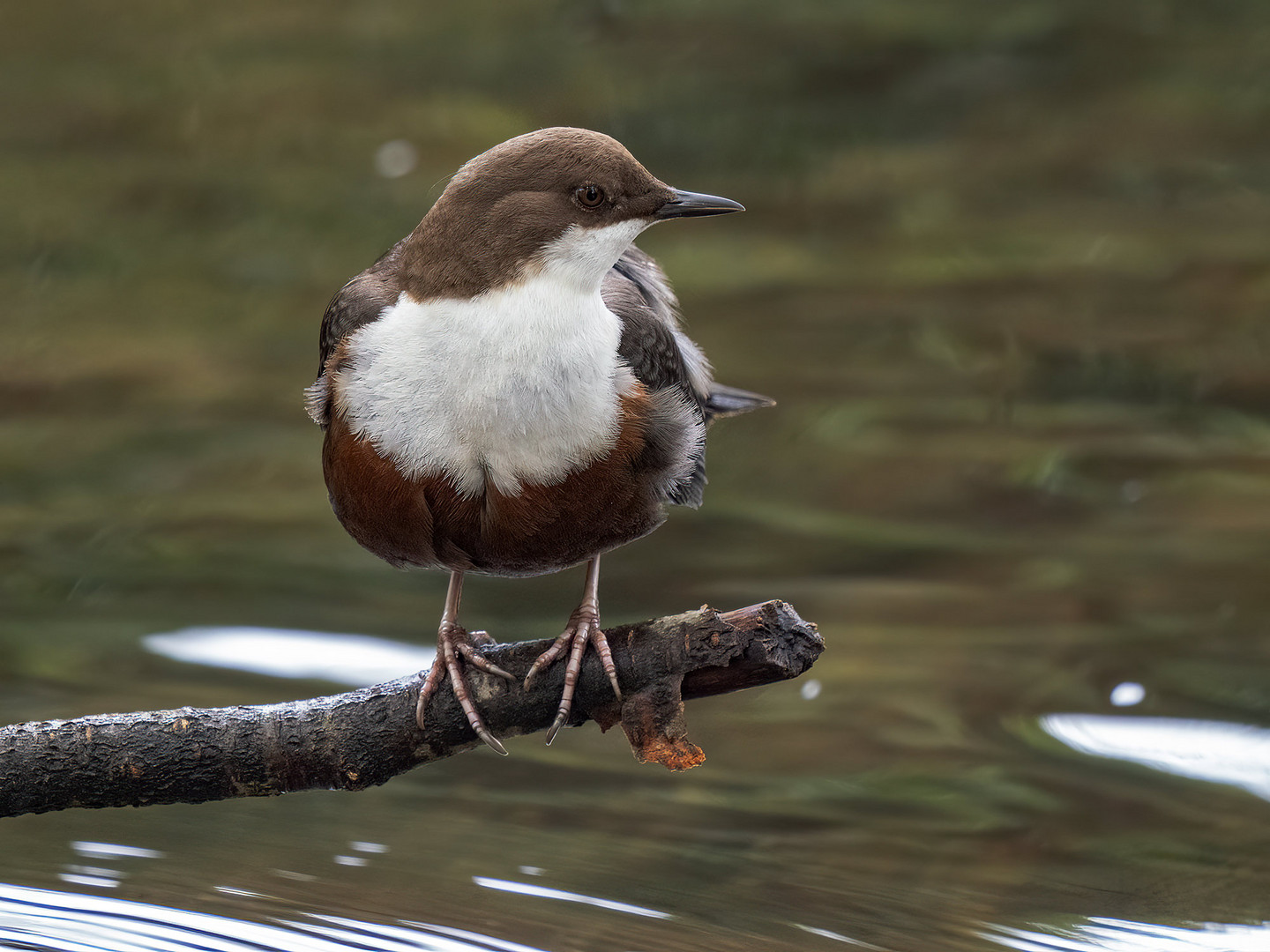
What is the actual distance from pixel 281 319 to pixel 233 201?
104 cm

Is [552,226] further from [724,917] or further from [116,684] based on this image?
[116,684]

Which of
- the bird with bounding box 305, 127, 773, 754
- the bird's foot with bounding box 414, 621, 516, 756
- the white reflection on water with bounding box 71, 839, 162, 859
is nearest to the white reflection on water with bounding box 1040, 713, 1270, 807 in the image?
the bird with bounding box 305, 127, 773, 754

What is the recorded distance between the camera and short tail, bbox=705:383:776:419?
3559mm

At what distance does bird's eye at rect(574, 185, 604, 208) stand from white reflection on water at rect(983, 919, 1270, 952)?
1.91m

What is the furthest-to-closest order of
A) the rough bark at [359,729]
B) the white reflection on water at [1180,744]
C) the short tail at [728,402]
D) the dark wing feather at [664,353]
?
1. the white reflection on water at [1180,744]
2. the short tail at [728,402]
3. the dark wing feather at [664,353]
4. the rough bark at [359,729]

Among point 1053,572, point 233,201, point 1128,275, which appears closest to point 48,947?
point 1053,572

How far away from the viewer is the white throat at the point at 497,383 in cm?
268

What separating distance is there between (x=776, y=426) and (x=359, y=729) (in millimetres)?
4486

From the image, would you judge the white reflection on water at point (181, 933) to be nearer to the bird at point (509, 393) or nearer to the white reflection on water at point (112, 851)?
the white reflection on water at point (112, 851)

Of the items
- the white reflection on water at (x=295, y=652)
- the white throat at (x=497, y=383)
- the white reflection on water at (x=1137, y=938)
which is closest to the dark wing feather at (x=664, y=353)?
the white throat at (x=497, y=383)

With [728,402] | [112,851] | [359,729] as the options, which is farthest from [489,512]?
[112,851]

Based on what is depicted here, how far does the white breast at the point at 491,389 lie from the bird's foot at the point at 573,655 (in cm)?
28

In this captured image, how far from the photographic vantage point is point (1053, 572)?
234 inches

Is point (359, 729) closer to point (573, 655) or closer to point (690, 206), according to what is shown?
point (573, 655)
